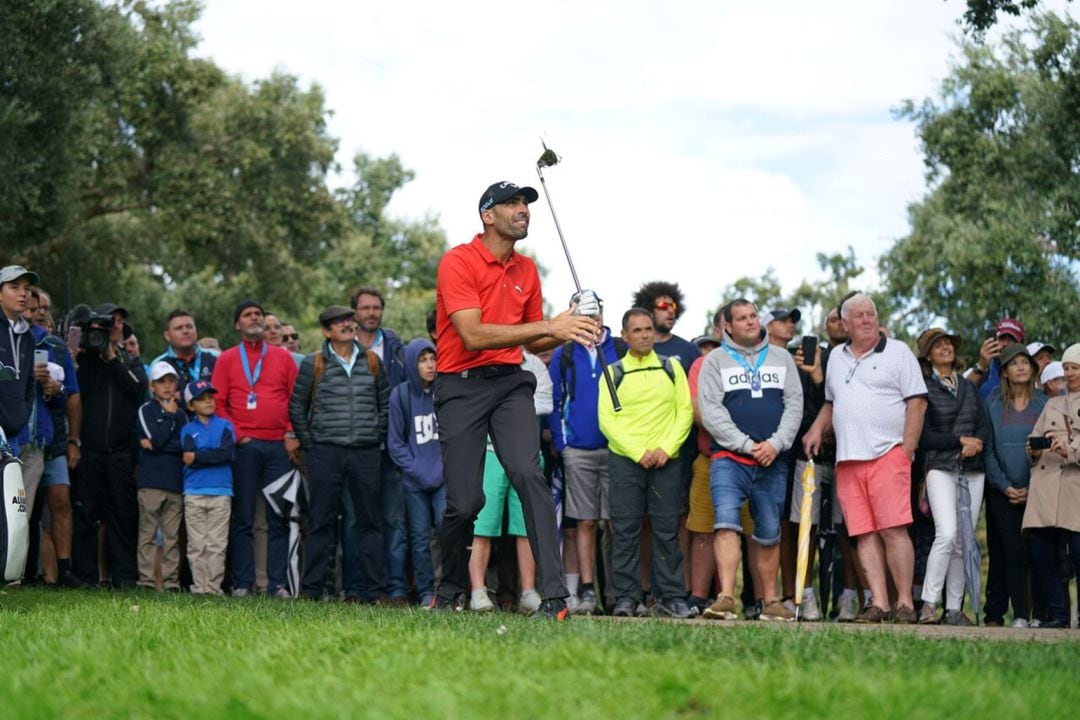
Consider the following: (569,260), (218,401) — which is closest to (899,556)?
(569,260)

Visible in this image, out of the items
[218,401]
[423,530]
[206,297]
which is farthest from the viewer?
[206,297]

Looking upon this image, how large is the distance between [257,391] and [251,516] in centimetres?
118

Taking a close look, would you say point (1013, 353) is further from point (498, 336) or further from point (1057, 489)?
point (498, 336)

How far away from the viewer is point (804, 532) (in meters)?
12.6

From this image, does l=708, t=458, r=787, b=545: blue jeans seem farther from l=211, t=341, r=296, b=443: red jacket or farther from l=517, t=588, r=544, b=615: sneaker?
l=211, t=341, r=296, b=443: red jacket

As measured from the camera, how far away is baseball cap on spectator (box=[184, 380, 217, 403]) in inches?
575

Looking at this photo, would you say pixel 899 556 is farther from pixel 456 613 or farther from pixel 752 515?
pixel 456 613

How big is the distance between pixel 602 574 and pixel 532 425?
6.12 meters

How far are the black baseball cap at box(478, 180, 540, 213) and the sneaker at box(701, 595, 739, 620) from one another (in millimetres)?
3837

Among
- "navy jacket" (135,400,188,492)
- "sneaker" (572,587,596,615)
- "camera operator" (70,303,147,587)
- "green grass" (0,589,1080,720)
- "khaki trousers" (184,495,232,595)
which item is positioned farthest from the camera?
"camera operator" (70,303,147,587)

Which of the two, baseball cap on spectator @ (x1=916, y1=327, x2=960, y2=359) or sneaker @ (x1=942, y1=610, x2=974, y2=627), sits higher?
baseball cap on spectator @ (x1=916, y1=327, x2=960, y2=359)

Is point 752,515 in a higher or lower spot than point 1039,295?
lower

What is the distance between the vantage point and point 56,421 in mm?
14133

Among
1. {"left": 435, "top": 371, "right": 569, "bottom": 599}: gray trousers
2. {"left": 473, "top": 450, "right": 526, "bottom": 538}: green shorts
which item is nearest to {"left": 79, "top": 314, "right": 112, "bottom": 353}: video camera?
{"left": 473, "top": 450, "right": 526, "bottom": 538}: green shorts
